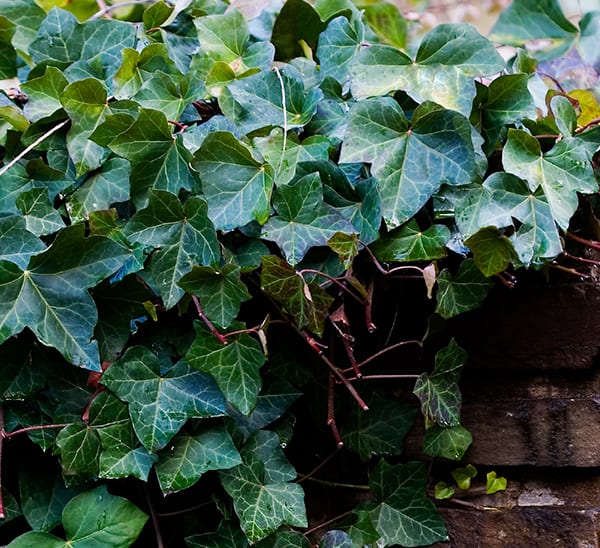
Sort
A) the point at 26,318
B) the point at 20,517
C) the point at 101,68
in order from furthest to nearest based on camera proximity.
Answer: the point at 101,68
the point at 20,517
the point at 26,318

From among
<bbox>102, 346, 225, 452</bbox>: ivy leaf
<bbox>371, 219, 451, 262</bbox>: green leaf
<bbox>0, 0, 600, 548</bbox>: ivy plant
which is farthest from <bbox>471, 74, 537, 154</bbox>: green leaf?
<bbox>102, 346, 225, 452</bbox>: ivy leaf

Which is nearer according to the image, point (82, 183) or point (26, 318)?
point (26, 318)

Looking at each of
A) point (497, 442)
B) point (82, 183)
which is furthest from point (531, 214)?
point (82, 183)

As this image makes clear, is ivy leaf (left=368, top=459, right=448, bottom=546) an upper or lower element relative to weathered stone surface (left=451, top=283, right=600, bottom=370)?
lower

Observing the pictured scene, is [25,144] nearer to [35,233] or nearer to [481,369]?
[35,233]

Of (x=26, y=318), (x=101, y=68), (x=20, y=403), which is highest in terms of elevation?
(x=101, y=68)

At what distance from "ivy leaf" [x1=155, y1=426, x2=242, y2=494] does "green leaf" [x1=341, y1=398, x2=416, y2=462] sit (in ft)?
0.67

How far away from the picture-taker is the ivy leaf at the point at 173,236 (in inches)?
32.6

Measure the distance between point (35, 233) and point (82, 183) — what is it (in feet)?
0.31

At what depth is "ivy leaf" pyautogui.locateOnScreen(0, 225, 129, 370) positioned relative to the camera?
79 cm

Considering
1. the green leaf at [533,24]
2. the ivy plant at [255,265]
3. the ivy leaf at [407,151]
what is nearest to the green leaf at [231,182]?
the ivy plant at [255,265]

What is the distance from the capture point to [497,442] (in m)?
0.97

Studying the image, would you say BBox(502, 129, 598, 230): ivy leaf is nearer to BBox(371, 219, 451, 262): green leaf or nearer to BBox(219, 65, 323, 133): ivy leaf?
BBox(371, 219, 451, 262): green leaf

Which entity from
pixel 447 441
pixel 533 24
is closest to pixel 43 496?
pixel 447 441
